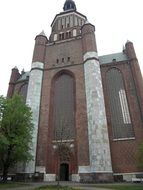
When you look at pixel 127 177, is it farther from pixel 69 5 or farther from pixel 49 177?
pixel 69 5

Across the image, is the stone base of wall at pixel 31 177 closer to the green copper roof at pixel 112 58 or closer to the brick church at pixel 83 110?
the brick church at pixel 83 110

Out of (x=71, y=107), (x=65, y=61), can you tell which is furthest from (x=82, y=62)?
(x=71, y=107)

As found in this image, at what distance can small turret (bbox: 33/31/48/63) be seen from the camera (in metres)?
36.8

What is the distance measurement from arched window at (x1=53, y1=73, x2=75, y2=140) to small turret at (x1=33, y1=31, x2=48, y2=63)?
568 centimetres

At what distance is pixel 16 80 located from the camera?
4050 centimetres

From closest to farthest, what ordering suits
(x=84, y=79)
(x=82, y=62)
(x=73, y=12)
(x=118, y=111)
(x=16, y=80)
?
(x=118, y=111) < (x=84, y=79) < (x=82, y=62) < (x=16, y=80) < (x=73, y=12)

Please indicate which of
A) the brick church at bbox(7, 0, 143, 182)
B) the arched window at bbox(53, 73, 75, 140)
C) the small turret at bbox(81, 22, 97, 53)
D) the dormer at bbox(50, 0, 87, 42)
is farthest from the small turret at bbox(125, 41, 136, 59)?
the dormer at bbox(50, 0, 87, 42)

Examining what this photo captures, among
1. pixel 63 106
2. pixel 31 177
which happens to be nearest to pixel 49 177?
pixel 31 177

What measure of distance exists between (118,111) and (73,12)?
2907cm

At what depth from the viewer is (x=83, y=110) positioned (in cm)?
2911

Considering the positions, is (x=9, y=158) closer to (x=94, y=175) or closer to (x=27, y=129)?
(x=27, y=129)

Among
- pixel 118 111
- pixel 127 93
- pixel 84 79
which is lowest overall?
pixel 118 111

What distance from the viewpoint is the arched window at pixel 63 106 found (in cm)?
2881

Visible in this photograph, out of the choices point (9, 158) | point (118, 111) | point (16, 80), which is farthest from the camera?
point (16, 80)
